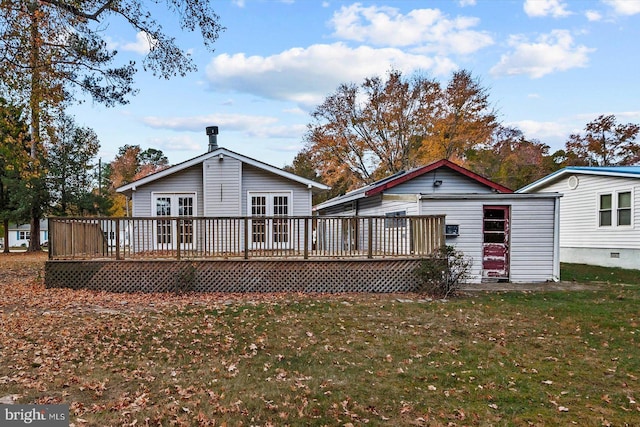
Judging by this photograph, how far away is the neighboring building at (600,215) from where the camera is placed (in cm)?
1409

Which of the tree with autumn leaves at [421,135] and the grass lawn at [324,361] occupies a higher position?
the tree with autumn leaves at [421,135]

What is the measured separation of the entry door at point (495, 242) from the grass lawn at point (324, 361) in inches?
117

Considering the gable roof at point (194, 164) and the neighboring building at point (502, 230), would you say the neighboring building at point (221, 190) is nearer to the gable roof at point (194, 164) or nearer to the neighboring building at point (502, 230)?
the gable roof at point (194, 164)

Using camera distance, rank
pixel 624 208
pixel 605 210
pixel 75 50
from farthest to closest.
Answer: pixel 605 210 → pixel 624 208 → pixel 75 50

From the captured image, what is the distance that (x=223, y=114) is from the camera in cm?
2694

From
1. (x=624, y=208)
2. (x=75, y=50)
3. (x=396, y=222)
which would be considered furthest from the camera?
(x=624, y=208)

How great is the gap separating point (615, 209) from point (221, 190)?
532 inches

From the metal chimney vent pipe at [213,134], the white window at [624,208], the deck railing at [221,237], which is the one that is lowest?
the deck railing at [221,237]

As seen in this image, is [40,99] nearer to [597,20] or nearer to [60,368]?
[60,368]

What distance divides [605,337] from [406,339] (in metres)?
2.88

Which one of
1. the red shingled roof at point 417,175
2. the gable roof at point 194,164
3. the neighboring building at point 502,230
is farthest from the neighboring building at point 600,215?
the gable roof at point 194,164

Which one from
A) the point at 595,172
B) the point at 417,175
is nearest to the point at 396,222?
the point at 417,175

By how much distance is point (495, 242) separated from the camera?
1133cm

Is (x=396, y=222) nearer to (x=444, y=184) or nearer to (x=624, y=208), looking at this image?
(x=444, y=184)
